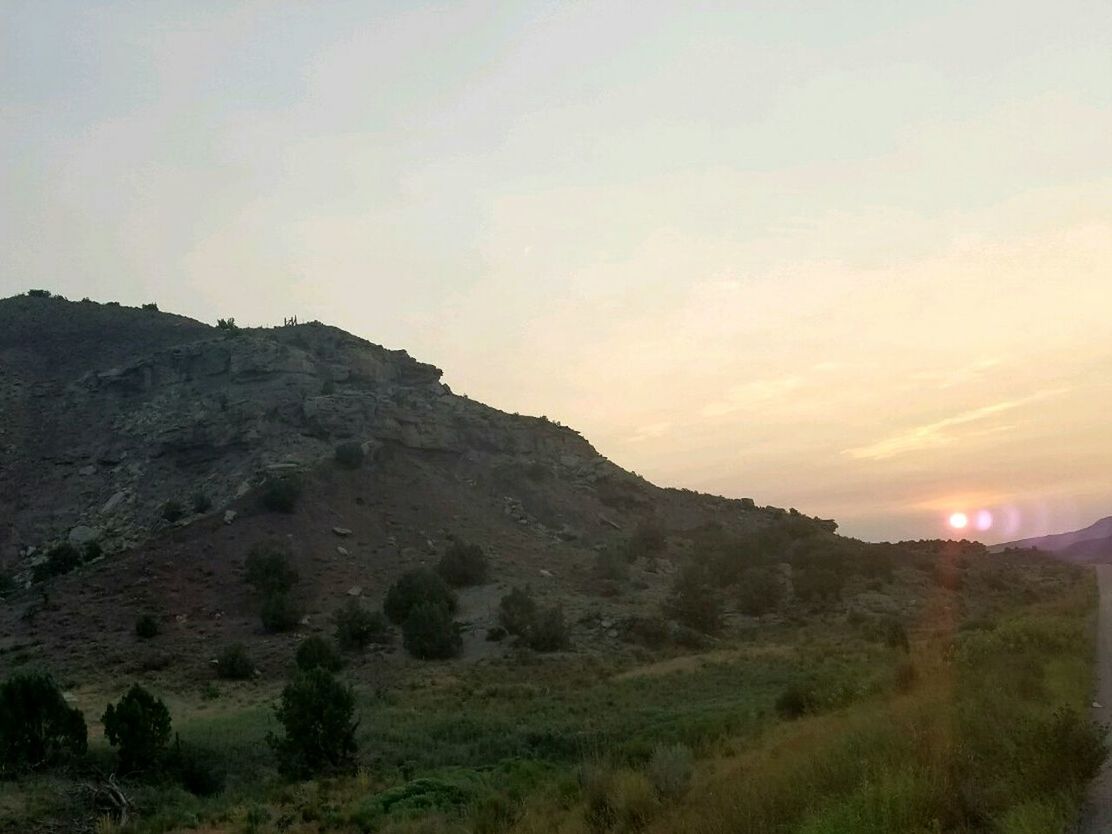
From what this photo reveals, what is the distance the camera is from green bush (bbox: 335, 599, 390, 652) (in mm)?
43062

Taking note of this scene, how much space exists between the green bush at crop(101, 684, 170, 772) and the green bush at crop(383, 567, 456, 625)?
23.6m

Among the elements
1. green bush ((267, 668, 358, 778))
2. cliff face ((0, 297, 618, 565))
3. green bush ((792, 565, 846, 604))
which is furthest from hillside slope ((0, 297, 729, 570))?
green bush ((267, 668, 358, 778))

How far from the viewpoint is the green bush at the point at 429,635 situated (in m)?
42.1

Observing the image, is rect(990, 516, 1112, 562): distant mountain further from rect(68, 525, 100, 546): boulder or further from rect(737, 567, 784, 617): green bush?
rect(68, 525, 100, 546): boulder

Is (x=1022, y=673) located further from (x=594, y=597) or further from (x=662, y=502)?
(x=662, y=502)

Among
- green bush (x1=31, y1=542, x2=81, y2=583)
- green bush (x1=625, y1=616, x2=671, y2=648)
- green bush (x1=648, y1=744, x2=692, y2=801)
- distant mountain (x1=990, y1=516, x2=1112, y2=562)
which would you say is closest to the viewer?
green bush (x1=648, y1=744, x2=692, y2=801)

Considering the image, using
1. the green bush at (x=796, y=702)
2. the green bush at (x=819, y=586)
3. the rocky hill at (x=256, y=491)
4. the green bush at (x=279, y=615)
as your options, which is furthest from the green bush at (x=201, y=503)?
the green bush at (x=796, y=702)

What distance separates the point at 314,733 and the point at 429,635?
20.6 metres

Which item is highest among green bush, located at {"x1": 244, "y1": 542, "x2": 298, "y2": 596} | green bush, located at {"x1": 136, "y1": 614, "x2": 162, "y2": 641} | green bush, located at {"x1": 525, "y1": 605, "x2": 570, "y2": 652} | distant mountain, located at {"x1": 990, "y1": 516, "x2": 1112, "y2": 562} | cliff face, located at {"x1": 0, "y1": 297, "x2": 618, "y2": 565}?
cliff face, located at {"x1": 0, "y1": 297, "x2": 618, "y2": 565}

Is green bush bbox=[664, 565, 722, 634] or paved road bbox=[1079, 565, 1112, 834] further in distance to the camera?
green bush bbox=[664, 565, 722, 634]

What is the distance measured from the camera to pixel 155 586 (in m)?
51.0

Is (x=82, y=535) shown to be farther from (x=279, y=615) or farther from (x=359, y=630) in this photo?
(x=359, y=630)

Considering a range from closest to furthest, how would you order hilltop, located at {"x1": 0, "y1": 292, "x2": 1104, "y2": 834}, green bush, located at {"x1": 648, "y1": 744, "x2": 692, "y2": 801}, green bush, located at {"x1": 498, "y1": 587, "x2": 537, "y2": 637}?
1. hilltop, located at {"x1": 0, "y1": 292, "x2": 1104, "y2": 834}
2. green bush, located at {"x1": 648, "y1": 744, "x2": 692, "y2": 801}
3. green bush, located at {"x1": 498, "y1": 587, "x2": 537, "y2": 637}

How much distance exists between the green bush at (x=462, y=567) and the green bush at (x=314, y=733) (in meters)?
33.8
